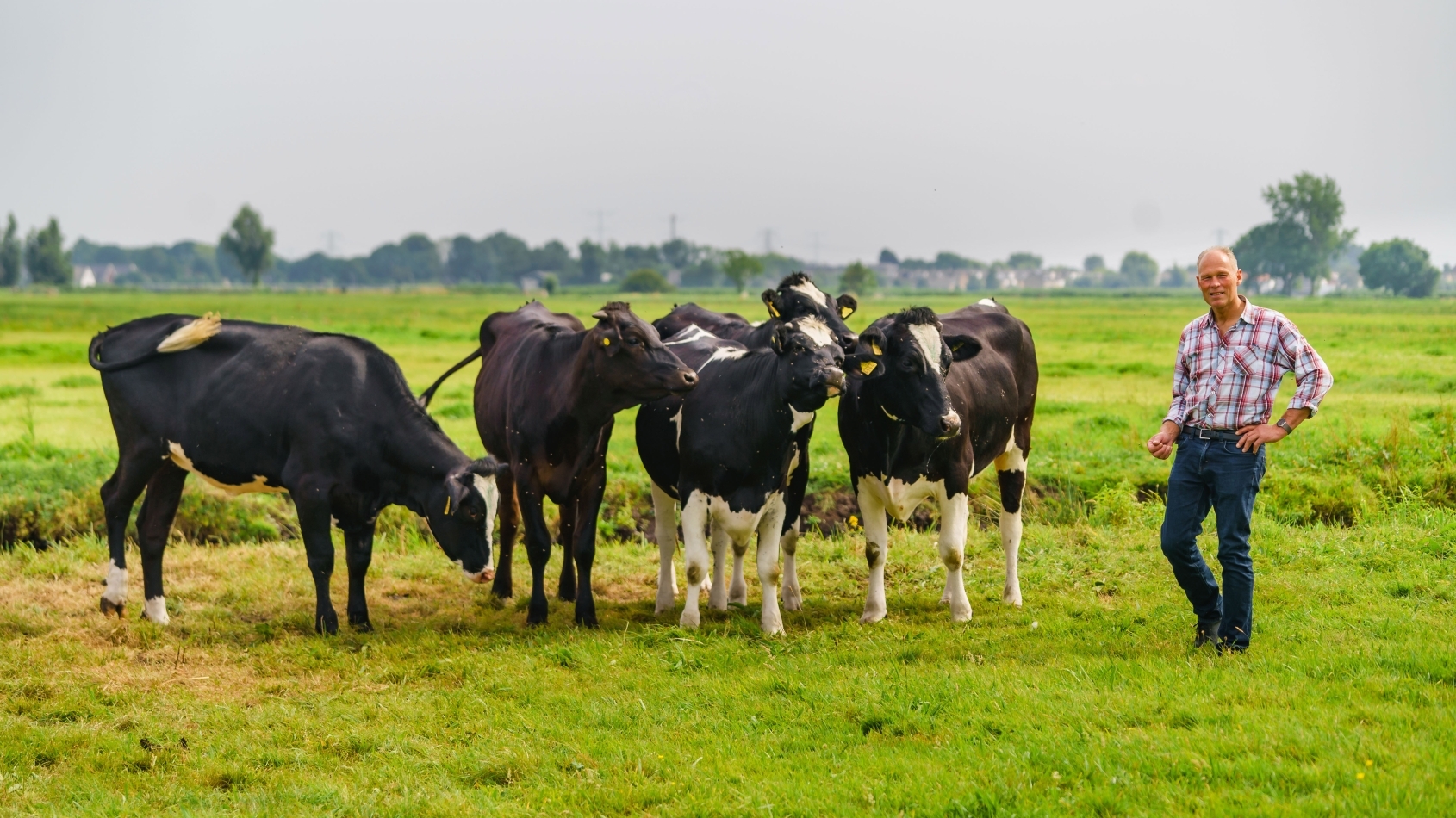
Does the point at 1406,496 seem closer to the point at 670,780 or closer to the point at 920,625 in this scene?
the point at 920,625

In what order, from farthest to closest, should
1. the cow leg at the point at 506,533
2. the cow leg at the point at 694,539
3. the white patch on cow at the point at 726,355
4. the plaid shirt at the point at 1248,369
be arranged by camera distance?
the cow leg at the point at 506,533 → the white patch on cow at the point at 726,355 → the cow leg at the point at 694,539 → the plaid shirt at the point at 1248,369

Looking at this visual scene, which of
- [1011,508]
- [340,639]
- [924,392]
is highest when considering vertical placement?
[924,392]

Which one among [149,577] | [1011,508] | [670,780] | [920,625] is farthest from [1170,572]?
[149,577]

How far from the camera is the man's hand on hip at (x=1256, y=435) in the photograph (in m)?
6.44

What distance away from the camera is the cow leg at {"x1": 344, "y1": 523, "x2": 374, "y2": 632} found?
8.70m

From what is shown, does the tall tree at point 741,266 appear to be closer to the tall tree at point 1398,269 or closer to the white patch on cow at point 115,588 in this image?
the tall tree at point 1398,269

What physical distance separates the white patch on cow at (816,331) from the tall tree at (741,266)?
100599 millimetres

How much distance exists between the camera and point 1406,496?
1153cm

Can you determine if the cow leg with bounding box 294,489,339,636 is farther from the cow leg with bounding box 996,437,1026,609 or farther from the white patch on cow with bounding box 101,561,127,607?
the cow leg with bounding box 996,437,1026,609

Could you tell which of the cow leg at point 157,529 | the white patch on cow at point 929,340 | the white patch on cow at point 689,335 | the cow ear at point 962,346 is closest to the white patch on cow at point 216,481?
the cow leg at point 157,529

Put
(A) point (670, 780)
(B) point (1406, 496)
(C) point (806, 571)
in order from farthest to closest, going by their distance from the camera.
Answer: (B) point (1406, 496), (C) point (806, 571), (A) point (670, 780)

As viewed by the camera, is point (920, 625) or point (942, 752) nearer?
point (942, 752)

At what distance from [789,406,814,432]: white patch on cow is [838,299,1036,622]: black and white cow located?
435 millimetres

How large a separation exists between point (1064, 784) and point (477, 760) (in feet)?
9.03
